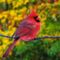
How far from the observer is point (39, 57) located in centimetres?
476

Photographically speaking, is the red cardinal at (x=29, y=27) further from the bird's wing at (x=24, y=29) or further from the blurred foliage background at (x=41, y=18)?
the blurred foliage background at (x=41, y=18)

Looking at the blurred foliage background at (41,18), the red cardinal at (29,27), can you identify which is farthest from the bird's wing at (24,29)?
the blurred foliage background at (41,18)

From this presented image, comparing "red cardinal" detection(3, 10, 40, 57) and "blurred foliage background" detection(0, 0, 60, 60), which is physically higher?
"red cardinal" detection(3, 10, 40, 57)

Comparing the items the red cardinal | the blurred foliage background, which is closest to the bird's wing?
the red cardinal

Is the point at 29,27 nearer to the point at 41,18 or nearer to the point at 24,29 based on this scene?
the point at 24,29

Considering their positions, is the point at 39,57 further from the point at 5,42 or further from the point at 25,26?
the point at 25,26

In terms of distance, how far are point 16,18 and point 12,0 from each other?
250mm

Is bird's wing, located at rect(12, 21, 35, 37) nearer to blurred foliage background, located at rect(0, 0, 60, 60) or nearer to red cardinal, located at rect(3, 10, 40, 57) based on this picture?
red cardinal, located at rect(3, 10, 40, 57)

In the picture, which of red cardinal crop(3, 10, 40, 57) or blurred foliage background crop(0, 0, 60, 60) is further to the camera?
blurred foliage background crop(0, 0, 60, 60)

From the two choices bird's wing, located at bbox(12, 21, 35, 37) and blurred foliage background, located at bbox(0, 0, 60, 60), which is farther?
blurred foliage background, located at bbox(0, 0, 60, 60)

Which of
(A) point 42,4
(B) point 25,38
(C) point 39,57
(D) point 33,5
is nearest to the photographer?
(B) point 25,38

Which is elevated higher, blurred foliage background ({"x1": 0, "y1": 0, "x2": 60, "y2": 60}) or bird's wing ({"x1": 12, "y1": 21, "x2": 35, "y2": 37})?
bird's wing ({"x1": 12, "y1": 21, "x2": 35, "y2": 37})

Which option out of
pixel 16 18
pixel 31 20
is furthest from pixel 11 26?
pixel 31 20

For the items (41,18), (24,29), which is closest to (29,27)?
(24,29)
